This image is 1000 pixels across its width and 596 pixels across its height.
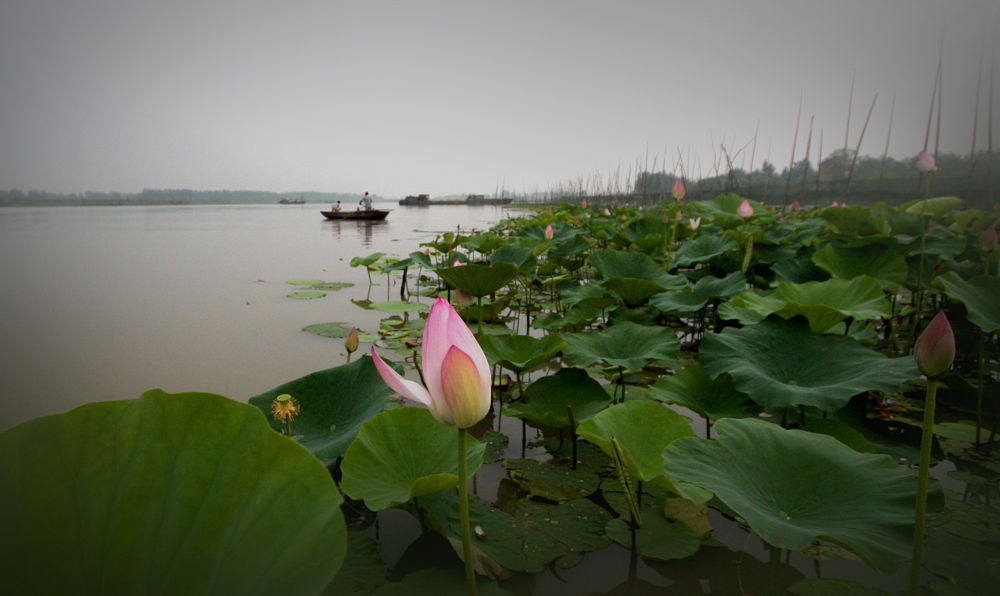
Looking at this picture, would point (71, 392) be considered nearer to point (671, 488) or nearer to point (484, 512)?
point (484, 512)

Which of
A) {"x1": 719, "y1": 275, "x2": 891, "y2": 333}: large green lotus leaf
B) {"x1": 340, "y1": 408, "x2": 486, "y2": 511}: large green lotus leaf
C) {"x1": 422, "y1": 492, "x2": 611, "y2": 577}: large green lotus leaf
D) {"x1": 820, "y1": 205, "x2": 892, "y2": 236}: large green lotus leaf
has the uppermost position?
{"x1": 820, "y1": 205, "x2": 892, "y2": 236}: large green lotus leaf

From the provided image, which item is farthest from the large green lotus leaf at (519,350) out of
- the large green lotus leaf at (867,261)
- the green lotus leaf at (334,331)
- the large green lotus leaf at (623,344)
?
the large green lotus leaf at (867,261)

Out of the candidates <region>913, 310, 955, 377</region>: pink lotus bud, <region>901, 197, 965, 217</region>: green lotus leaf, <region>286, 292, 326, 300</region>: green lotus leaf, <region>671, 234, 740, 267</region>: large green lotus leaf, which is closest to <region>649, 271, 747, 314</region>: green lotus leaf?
<region>671, 234, 740, 267</region>: large green lotus leaf

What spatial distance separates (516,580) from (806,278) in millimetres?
2049

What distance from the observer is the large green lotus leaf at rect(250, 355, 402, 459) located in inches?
39.6

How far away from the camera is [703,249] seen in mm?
2656

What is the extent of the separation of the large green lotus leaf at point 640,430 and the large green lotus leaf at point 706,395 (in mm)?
188

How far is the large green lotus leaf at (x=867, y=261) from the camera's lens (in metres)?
Result: 1.74

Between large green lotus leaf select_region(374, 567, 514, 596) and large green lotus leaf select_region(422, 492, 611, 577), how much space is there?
53 millimetres

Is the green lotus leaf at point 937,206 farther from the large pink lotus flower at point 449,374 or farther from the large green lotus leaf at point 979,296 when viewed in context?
the large pink lotus flower at point 449,374

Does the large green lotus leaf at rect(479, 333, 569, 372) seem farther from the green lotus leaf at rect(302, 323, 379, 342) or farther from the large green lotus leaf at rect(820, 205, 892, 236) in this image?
the large green lotus leaf at rect(820, 205, 892, 236)

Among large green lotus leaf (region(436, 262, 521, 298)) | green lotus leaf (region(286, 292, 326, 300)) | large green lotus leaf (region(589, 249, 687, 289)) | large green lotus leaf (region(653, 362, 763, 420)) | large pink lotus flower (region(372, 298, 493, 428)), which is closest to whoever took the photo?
large pink lotus flower (region(372, 298, 493, 428))

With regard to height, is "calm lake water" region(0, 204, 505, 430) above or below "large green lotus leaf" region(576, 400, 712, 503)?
below

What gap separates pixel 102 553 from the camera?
0.42m
